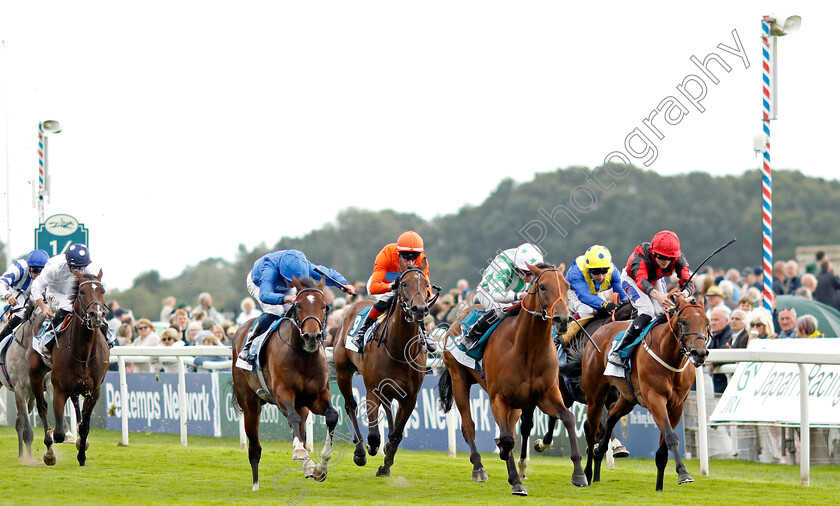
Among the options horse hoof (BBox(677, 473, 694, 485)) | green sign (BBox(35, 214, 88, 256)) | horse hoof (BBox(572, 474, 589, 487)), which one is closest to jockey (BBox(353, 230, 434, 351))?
horse hoof (BBox(572, 474, 589, 487))

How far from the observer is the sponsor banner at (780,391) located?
9031 millimetres

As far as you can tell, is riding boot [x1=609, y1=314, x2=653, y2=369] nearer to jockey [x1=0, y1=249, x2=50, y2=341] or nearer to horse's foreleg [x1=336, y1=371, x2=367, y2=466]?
horse's foreleg [x1=336, y1=371, x2=367, y2=466]

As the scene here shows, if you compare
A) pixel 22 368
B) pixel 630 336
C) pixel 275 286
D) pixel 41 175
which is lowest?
pixel 22 368

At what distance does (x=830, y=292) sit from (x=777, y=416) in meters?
4.85

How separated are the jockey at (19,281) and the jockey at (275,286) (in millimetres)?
3171

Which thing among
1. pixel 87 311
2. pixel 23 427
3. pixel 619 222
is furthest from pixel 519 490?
Result: pixel 619 222

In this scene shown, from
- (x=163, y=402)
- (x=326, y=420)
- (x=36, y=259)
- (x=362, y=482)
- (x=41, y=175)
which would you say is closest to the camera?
(x=326, y=420)

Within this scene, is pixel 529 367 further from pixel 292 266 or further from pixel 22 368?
pixel 22 368

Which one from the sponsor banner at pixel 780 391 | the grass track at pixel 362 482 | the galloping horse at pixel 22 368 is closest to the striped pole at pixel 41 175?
the galloping horse at pixel 22 368

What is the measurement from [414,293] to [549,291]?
1072mm

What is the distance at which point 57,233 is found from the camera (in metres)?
13.4

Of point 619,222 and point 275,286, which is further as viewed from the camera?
point 619,222

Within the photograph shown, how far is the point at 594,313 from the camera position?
946 centimetres

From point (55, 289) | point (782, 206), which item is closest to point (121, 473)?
point (55, 289)
